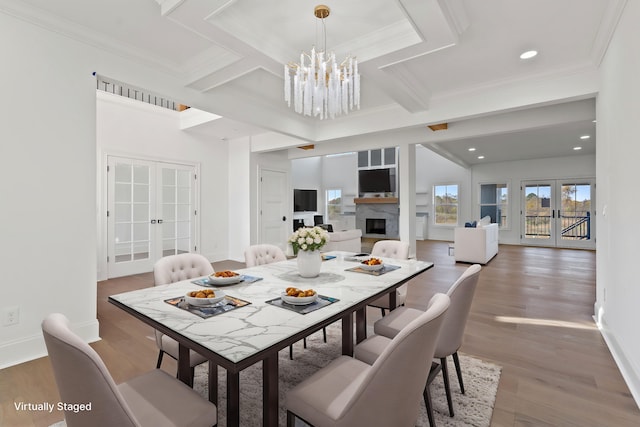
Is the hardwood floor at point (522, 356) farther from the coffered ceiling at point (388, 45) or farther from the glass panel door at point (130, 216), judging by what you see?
the coffered ceiling at point (388, 45)

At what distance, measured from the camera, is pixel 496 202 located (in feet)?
33.2

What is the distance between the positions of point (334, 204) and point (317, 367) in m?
10.4

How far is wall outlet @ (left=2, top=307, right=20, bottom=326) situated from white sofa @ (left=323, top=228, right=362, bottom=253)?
14.8 ft

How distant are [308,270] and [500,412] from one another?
139 cm

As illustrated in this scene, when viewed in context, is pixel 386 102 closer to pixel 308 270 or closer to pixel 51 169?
pixel 308 270

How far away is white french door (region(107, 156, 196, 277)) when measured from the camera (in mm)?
5086

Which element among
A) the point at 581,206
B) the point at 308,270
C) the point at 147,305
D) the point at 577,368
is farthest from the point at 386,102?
the point at 581,206

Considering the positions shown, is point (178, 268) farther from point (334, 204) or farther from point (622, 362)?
point (334, 204)

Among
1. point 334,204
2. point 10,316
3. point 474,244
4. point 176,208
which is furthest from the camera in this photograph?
point 334,204

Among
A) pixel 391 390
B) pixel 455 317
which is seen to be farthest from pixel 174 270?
pixel 455 317

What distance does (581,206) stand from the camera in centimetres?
891

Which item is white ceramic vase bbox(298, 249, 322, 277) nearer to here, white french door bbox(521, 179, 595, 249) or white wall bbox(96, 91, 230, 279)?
white wall bbox(96, 91, 230, 279)

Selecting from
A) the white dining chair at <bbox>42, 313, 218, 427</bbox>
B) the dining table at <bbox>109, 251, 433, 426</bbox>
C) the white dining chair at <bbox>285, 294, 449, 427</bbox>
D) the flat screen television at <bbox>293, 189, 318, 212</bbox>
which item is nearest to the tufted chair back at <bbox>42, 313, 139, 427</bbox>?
the white dining chair at <bbox>42, 313, 218, 427</bbox>

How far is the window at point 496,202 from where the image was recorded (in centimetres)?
991
